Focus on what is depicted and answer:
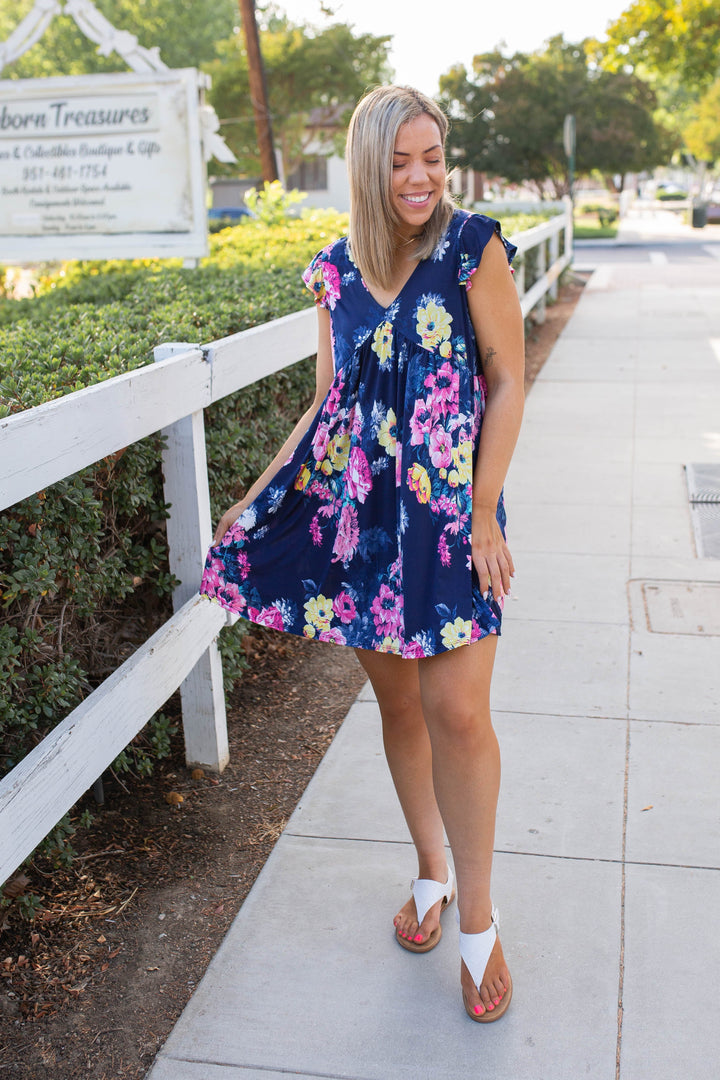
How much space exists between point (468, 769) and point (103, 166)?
278 inches

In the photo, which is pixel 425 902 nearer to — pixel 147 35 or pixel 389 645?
pixel 389 645

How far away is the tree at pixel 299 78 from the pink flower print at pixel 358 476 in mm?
34701

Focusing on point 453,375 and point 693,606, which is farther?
point 693,606

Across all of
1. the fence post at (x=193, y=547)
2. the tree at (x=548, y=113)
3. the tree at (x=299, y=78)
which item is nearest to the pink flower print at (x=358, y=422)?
the fence post at (x=193, y=547)

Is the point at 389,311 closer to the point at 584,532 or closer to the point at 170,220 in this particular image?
Result: the point at 584,532

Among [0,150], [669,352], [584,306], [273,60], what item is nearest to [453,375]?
[0,150]

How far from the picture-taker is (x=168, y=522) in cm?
313

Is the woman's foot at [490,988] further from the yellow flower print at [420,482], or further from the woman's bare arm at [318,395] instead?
the woman's bare arm at [318,395]

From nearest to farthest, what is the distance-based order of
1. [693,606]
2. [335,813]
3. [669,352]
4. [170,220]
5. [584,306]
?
[335,813], [693,606], [170,220], [669,352], [584,306]

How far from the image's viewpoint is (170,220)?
26.3ft

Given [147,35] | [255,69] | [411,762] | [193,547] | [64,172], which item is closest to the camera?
[411,762]

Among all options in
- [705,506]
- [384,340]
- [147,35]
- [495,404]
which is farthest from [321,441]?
[147,35]

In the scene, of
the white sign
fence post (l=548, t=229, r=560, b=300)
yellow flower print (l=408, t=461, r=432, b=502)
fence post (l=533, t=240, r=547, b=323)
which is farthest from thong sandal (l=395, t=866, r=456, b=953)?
fence post (l=548, t=229, r=560, b=300)

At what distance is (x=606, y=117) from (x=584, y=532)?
37.1 m
